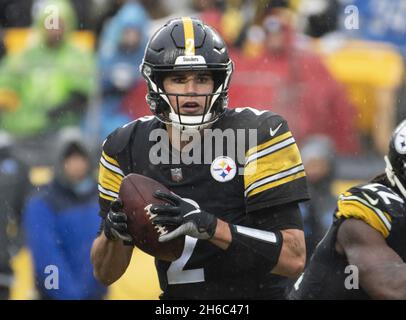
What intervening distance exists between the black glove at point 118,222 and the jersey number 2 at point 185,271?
0.27m

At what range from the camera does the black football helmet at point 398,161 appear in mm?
5301

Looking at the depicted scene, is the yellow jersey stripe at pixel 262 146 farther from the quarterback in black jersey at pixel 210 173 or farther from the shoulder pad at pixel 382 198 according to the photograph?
the shoulder pad at pixel 382 198

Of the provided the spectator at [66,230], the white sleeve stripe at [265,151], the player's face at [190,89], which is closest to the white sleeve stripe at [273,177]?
the white sleeve stripe at [265,151]

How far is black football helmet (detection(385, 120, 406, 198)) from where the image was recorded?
5301 mm

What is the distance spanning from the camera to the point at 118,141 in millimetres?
5160

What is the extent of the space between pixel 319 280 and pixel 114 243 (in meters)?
0.99

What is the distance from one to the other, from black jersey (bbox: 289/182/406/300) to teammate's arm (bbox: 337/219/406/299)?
0.04m

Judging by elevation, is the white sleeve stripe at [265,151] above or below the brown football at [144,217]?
above

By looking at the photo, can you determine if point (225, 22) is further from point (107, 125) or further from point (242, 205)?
point (242, 205)

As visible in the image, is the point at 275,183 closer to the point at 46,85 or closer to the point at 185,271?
the point at 185,271

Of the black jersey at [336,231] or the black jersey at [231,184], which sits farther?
the black jersey at [336,231]

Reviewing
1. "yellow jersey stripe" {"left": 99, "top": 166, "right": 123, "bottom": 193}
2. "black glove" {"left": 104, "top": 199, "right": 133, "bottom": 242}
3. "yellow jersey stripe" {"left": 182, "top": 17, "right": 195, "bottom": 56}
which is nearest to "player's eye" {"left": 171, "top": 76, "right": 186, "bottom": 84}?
"yellow jersey stripe" {"left": 182, "top": 17, "right": 195, "bottom": 56}

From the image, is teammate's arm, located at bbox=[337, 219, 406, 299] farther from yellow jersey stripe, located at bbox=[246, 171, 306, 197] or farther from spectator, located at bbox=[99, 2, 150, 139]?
spectator, located at bbox=[99, 2, 150, 139]

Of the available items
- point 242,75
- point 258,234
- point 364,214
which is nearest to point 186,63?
point 258,234
